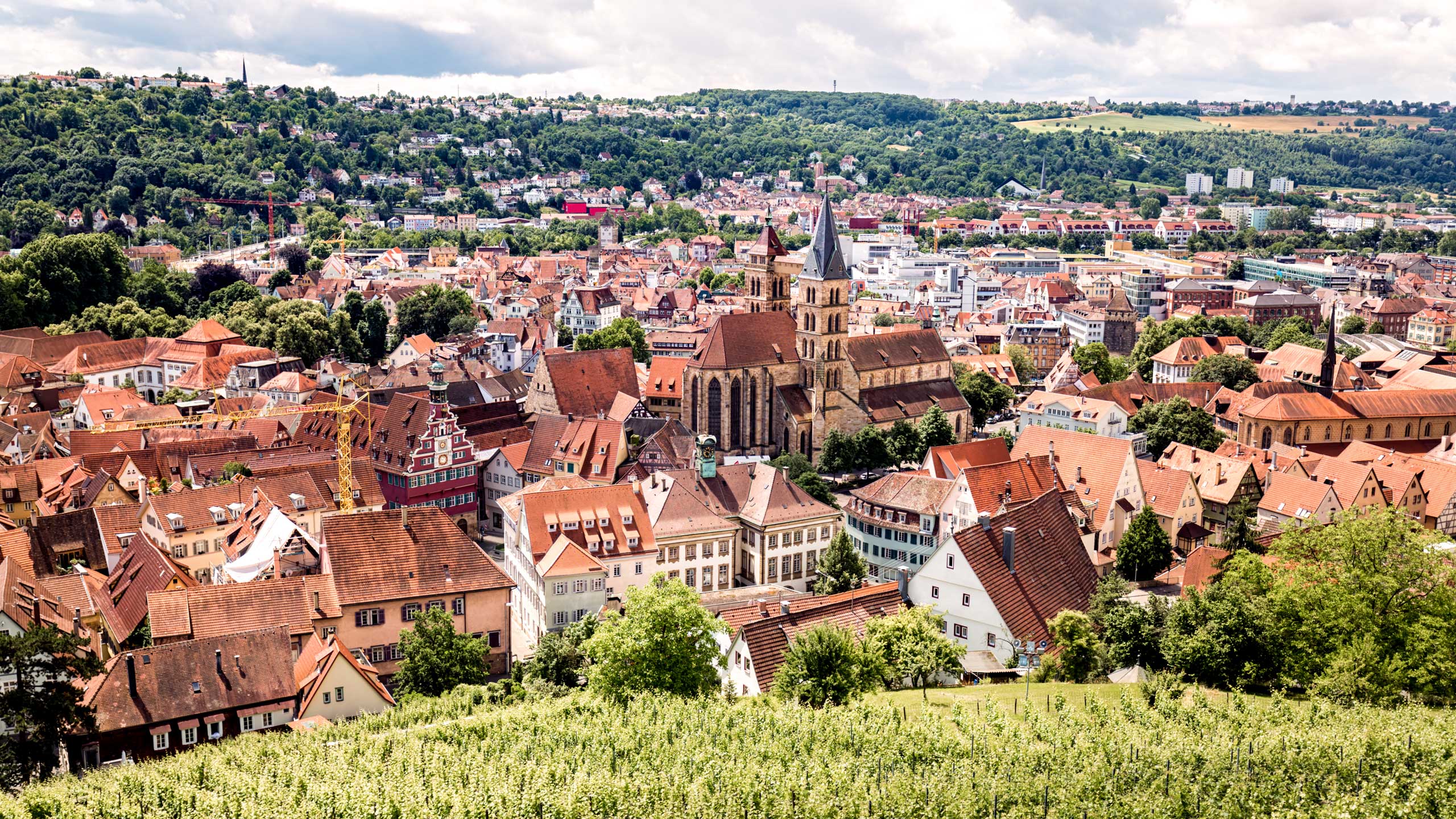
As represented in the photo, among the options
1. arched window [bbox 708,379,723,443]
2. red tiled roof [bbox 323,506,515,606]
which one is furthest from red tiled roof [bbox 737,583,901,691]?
arched window [bbox 708,379,723,443]

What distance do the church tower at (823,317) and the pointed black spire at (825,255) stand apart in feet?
0.13

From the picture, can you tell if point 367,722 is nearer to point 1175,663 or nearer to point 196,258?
point 1175,663

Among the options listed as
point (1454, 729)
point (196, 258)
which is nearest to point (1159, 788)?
point (1454, 729)

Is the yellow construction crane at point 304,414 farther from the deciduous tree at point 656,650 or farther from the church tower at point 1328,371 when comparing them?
the church tower at point 1328,371

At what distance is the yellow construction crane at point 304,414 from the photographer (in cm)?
6994

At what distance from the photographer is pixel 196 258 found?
557 feet

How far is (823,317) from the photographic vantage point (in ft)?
281

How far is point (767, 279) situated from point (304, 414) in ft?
121

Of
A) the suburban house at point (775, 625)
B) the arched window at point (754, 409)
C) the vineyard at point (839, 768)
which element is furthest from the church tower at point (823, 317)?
the vineyard at point (839, 768)

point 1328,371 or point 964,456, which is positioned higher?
point 1328,371

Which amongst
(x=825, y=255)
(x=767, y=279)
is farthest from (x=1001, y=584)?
(x=767, y=279)

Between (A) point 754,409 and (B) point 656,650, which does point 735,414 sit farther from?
(B) point 656,650

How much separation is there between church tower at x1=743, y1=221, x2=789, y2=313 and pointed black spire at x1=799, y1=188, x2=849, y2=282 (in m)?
10.2

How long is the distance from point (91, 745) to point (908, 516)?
38204mm
